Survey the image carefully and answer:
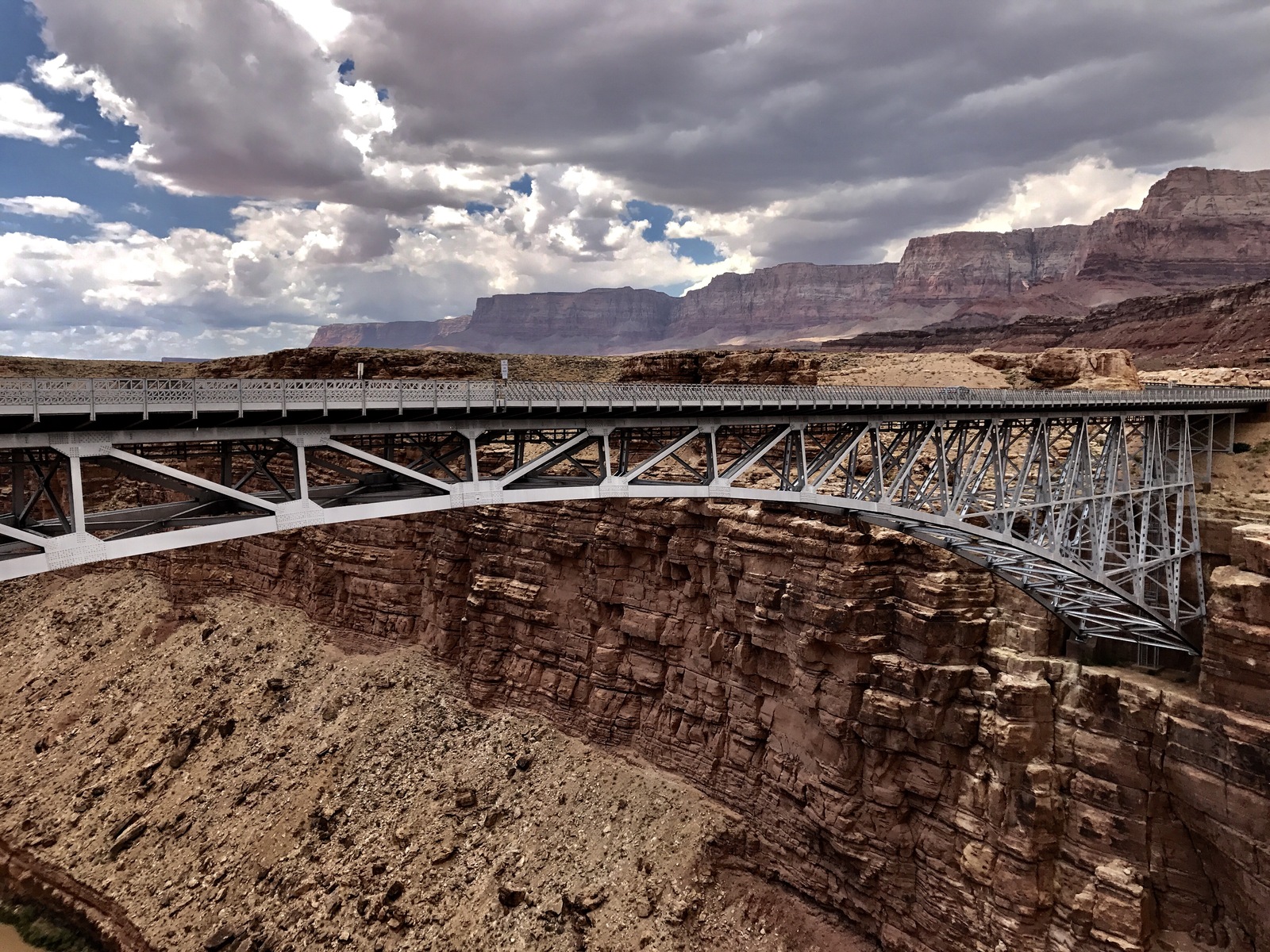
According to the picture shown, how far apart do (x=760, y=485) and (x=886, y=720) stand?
36.4ft

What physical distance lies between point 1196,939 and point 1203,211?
13282 cm

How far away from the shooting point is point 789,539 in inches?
902

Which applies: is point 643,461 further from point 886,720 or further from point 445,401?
point 886,720

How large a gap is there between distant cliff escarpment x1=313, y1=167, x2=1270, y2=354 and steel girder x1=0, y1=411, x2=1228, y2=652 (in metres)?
80.8

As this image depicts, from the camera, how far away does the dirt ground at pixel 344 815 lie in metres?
22.3

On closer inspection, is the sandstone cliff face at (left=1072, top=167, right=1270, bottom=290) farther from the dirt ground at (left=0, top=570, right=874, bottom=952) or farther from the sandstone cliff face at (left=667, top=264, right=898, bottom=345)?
the dirt ground at (left=0, top=570, right=874, bottom=952)

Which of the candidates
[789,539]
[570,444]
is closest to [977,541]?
[789,539]

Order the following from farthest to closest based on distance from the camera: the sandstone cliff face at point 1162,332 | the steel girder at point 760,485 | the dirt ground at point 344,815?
the sandstone cliff face at point 1162,332, the dirt ground at point 344,815, the steel girder at point 760,485

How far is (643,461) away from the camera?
2177 centimetres

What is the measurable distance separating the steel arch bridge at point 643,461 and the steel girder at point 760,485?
7 cm

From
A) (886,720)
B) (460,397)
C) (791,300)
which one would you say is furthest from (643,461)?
(791,300)

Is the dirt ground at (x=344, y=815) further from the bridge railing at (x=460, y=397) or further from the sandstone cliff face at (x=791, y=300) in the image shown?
the sandstone cliff face at (x=791, y=300)

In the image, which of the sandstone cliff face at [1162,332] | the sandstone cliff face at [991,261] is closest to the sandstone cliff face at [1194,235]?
the sandstone cliff face at [991,261]

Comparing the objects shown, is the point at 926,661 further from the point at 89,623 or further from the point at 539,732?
the point at 89,623
